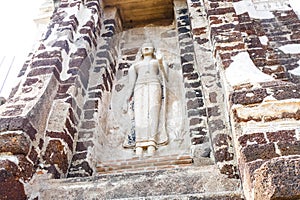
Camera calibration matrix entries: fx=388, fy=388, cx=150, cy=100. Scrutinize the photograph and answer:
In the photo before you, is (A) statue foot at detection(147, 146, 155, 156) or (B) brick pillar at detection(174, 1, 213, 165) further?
(A) statue foot at detection(147, 146, 155, 156)

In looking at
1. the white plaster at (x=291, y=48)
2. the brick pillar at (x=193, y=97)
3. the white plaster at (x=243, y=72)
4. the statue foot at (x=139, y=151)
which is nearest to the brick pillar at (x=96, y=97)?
the statue foot at (x=139, y=151)

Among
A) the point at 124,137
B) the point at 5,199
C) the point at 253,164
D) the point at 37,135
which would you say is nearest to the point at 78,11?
the point at 124,137

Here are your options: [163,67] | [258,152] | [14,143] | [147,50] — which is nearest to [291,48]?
[163,67]

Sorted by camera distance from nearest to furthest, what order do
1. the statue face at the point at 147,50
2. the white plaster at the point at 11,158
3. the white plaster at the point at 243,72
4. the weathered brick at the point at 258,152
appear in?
the weathered brick at the point at 258,152, the white plaster at the point at 11,158, the white plaster at the point at 243,72, the statue face at the point at 147,50

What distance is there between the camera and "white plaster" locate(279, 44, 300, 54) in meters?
5.39

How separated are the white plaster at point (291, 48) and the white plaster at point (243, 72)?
2.11 m

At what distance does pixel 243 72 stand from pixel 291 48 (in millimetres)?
2561

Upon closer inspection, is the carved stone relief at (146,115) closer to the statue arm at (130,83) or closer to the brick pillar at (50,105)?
the statue arm at (130,83)

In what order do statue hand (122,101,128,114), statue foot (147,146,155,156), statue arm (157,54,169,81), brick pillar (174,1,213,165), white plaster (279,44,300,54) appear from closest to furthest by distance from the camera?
1. brick pillar (174,1,213,165)
2. statue foot (147,146,155,156)
3. statue hand (122,101,128,114)
4. statue arm (157,54,169,81)
5. white plaster (279,44,300,54)

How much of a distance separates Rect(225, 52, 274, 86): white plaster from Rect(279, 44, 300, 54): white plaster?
211 centimetres

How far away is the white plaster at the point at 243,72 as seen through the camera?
3135mm

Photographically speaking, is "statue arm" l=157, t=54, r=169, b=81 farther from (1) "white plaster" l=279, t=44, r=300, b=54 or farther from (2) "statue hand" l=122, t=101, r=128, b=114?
(1) "white plaster" l=279, t=44, r=300, b=54

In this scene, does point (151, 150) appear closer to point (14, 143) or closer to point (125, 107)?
point (125, 107)

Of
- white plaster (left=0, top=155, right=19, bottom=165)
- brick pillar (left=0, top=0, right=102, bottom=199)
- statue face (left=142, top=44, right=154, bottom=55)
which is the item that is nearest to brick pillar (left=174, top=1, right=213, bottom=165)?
statue face (left=142, top=44, right=154, bottom=55)
